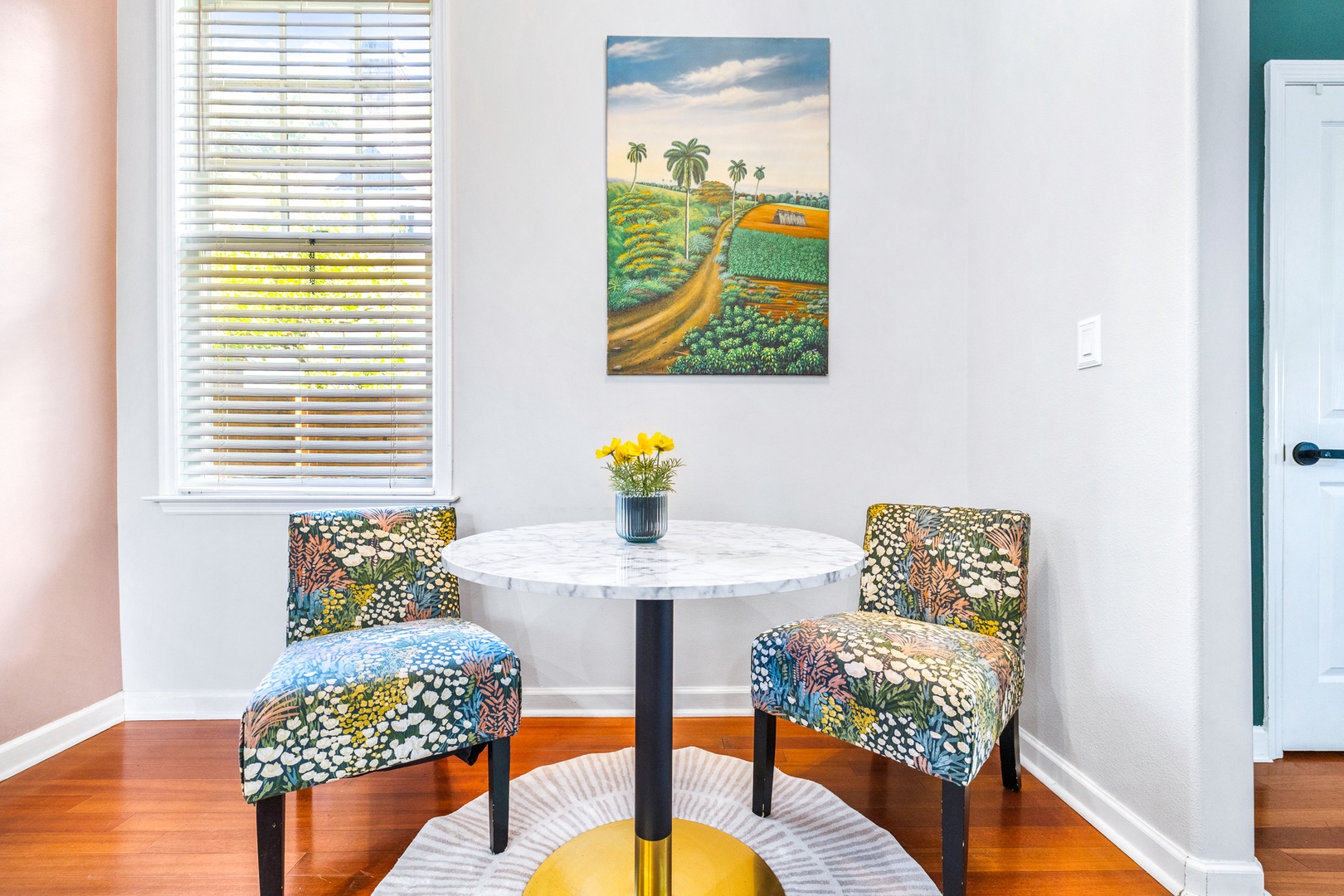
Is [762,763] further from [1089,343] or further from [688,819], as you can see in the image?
→ [1089,343]

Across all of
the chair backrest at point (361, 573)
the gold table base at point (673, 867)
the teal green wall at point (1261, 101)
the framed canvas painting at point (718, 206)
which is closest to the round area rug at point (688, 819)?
the gold table base at point (673, 867)

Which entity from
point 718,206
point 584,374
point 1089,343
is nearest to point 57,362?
point 584,374

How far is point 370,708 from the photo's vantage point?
1.21 m

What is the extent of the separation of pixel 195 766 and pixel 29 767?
51cm

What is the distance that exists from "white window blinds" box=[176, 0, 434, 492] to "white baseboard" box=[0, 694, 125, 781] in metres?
0.80

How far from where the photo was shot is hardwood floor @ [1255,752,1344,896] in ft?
4.30

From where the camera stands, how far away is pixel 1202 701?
1244 mm

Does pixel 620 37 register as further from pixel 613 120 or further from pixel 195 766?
pixel 195 766

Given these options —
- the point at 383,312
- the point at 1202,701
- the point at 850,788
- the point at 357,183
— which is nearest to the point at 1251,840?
the point at 1202,701

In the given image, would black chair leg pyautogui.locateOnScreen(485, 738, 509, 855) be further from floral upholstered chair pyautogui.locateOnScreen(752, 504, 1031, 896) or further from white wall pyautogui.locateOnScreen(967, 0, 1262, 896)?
white wall pyautogui.locateOnScreen(967, 0, 1262, 896)

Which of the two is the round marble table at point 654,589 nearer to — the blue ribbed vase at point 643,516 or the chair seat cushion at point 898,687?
the blue ribbed vase at point 643,516

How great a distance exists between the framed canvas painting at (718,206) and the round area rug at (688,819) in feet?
4.24

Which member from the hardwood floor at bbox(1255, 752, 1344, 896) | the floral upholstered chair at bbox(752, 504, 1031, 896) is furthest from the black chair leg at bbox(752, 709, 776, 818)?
the hardwood floor at bbox(1255, 752, 1344, 896)

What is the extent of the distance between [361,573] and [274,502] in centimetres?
67
